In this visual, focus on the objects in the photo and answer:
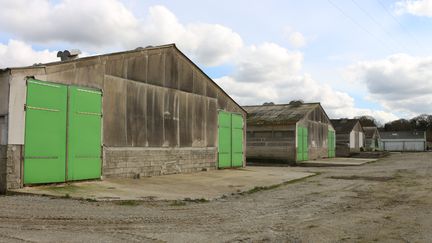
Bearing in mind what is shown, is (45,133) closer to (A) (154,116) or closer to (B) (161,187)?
(B) (161,187)

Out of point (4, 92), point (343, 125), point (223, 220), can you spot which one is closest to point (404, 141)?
point (343, 125)

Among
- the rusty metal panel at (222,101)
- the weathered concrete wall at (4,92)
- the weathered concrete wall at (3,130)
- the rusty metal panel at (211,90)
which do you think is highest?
the rusty metal panel at (211,90)

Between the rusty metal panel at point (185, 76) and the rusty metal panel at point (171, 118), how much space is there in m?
0.80

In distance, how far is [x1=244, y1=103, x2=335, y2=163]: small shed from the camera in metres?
34.2

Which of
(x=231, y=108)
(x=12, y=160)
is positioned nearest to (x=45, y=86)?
(x=12, y=160)

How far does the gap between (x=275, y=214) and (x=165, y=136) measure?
A: 8994mm

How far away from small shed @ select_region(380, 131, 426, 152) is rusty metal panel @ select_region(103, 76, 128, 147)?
92721 millimetres

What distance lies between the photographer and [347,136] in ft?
184

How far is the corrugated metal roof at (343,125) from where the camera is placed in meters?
57.1

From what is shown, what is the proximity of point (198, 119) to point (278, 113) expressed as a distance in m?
17.3

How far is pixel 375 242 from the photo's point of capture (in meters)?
7.39

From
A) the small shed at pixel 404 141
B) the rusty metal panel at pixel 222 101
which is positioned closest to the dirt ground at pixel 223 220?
the rusty metal panel at pixel 222 101

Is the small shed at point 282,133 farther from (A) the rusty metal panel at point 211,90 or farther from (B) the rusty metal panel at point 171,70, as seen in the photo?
(B) the rusty metal panel at point 171,70

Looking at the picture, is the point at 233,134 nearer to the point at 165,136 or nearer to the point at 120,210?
the point at 165,136
